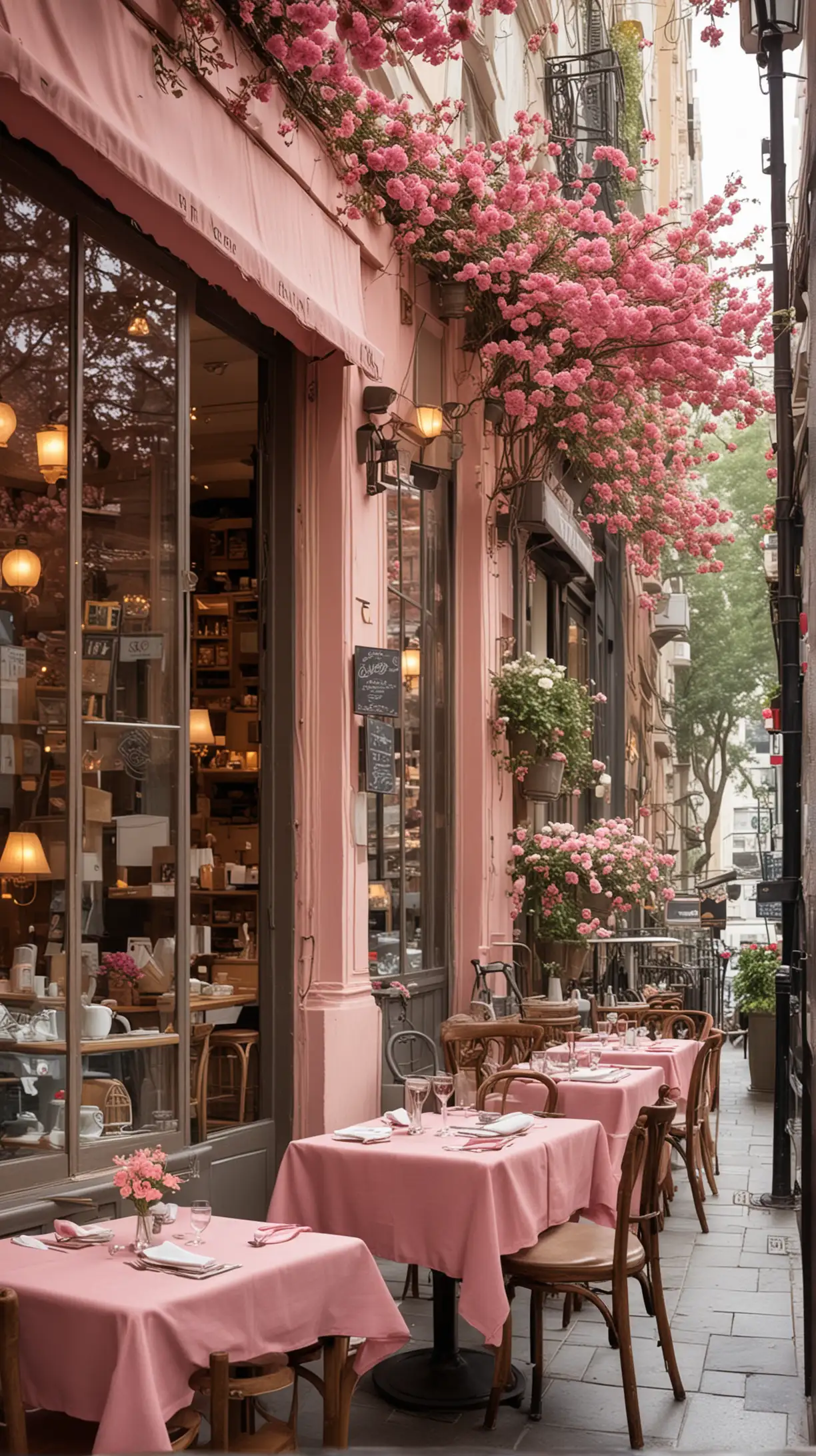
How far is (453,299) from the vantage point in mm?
10398

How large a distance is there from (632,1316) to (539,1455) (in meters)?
6.82

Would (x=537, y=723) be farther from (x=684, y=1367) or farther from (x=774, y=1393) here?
(x=774, y=1393)

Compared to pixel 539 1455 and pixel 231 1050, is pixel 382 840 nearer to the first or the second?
pixel 231 1050

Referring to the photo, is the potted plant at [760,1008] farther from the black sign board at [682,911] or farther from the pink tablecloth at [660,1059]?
the pink tablecloth at [660,1059]

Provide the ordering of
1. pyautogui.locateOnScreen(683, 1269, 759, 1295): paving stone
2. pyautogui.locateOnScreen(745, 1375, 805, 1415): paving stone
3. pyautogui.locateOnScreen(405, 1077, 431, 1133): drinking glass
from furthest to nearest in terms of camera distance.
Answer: pyautogui.locateOnScreen(683, 1269, 759, 1295): paving stone → pyautogui.locateOnScreen(405, 1077, 431, 1133): drinking glass → pyautogui.locateOnScreen(745, 1375, 805, 1415): paving stone

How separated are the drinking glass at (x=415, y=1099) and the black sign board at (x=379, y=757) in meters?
2.77

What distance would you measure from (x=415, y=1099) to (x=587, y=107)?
1206 centimetres

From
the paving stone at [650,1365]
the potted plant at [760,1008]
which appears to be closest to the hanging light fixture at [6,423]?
the paving stone at [650,1365]

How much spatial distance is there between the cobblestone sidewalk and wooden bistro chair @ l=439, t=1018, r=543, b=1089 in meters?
1.09

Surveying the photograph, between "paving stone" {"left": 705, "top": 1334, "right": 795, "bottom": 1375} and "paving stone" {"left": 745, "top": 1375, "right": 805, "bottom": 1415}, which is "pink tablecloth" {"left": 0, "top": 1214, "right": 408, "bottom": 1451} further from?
"paving stone" {"left": 705, "top": 1334, "right": 795, "bottom": 1375}

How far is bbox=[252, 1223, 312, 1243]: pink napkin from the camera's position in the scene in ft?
14.9

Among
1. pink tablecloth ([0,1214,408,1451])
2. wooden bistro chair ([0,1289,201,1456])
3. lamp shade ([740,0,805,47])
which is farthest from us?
lamp shade ([740,0,805,47])

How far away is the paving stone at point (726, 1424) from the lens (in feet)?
17.2

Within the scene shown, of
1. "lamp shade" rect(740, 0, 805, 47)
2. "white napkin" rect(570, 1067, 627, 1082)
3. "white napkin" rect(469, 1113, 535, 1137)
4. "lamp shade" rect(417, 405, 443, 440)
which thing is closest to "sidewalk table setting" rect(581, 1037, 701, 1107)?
"white napkin" rect(570, 1067, 627, 1082)
